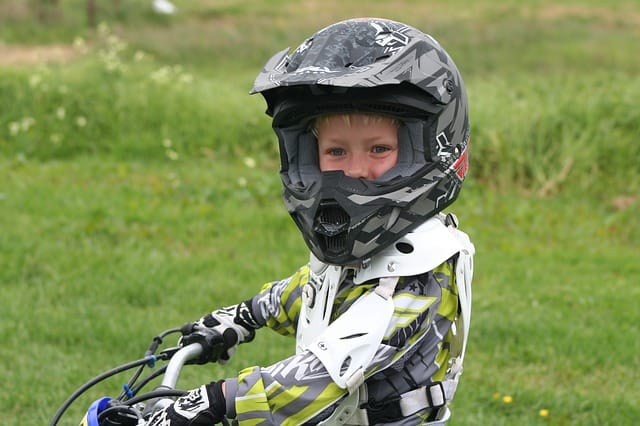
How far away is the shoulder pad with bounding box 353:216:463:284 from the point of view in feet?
8.80

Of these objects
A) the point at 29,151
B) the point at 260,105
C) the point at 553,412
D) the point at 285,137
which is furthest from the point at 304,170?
the point at 260,105

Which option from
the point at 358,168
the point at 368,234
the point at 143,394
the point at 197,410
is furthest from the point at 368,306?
the point at 143,394

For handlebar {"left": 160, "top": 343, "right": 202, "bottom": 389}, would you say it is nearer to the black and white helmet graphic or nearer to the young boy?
the young boy

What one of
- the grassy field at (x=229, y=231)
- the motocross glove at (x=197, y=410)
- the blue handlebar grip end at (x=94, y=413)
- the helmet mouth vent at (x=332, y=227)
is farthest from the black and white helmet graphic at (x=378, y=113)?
the grassy field at (x=229, y=231)

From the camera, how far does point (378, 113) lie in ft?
8.91

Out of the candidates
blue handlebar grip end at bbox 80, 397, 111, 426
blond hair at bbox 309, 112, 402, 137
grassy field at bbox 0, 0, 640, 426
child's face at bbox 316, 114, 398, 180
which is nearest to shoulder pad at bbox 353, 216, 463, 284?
child's face at bbox 316, 114, 398, 180

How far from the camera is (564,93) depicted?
1088 cm

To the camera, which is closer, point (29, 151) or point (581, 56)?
point (29, 151)

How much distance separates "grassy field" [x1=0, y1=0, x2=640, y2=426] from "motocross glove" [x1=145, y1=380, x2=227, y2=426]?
2351 millimetres

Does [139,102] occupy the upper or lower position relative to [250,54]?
upper

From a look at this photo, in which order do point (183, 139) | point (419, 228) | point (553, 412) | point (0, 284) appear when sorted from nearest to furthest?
point (419, 228) → point (553, 412) → point (0, 284) → point (183, 139)

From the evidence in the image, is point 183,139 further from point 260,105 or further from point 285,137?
point 285,137

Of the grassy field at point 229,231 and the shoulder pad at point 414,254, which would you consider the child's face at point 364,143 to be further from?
the grassy field at point 229,231

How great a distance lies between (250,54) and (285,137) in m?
18.7
